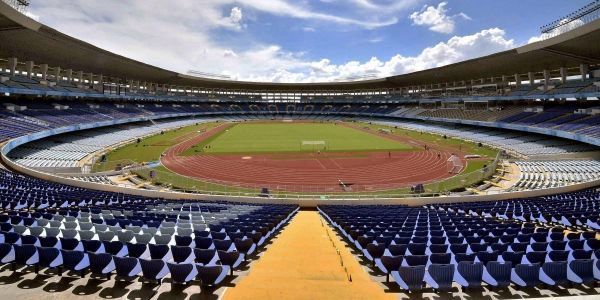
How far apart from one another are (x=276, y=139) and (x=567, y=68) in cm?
4509

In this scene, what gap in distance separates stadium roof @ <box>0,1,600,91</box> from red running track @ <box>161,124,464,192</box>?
17775mm

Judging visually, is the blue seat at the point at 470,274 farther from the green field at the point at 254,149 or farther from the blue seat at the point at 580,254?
the green field at the point at 254,149

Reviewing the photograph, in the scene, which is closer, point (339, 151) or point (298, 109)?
point (339, 151)

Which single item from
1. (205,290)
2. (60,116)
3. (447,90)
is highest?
(447,90)

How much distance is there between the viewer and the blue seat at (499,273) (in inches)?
266

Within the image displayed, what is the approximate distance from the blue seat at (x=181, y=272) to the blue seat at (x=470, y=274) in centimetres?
495

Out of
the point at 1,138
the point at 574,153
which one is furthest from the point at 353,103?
the point at 1,138

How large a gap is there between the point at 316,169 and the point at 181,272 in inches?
1219

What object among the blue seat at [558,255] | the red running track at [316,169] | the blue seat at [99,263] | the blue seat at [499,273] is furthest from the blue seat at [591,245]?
the red running track at [316,169]

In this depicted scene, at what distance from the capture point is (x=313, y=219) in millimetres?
16594

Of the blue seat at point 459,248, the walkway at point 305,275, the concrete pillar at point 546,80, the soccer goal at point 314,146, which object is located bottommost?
the soccer goal at point 314,146

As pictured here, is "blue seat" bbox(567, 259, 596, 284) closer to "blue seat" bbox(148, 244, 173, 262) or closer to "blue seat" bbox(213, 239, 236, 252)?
"blue seat" bbox(213, 239, 236, 252)

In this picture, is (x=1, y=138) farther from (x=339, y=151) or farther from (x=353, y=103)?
(x=353, y=103)

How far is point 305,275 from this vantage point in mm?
7621
